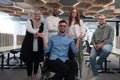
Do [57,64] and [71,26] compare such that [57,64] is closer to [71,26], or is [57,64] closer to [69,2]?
[71,26]

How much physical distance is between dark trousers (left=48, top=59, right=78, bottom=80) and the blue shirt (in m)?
0.11

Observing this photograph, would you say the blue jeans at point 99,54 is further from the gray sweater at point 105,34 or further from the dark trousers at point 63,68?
the dark trousers at point 63,68

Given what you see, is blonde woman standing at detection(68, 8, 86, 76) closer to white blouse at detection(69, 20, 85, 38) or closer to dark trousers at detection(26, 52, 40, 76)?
white blouse at detection(69, 20, 85, 38)

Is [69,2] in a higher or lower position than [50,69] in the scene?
higher

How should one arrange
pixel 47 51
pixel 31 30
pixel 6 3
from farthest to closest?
pixel 6 3 → pixel 31 30 → pixel 47 51

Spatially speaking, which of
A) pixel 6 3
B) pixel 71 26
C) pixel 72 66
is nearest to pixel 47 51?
pixel 72 66

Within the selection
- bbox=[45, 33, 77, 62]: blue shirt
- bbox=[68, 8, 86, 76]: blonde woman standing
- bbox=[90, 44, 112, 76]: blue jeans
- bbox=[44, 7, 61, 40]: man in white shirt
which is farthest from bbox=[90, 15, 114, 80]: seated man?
bbox=[45, 33, 77, 62]: blue shirt

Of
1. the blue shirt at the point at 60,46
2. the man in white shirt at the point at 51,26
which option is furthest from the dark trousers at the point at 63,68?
the man in white shirt at the point at 51,26

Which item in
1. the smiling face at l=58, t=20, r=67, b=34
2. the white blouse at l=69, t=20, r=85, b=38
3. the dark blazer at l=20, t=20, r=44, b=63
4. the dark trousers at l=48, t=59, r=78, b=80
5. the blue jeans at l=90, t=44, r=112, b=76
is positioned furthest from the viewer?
the blue jeans at l=90, t=44, r=112, b=76

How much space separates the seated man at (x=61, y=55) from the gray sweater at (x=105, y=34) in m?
1.00

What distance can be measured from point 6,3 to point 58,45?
7254mm

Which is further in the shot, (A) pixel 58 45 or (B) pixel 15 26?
(B) pixel 15 26

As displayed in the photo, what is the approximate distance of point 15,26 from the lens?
72.4 feet

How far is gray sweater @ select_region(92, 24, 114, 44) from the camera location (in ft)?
13.9
